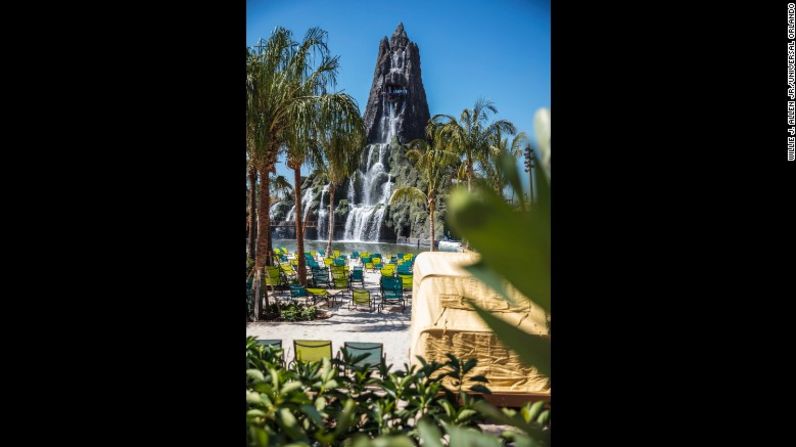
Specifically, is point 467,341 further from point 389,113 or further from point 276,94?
point 389,113

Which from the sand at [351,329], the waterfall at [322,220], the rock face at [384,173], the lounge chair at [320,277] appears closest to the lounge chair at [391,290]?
the sand at [351,329]

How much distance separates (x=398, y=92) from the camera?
71750 mm

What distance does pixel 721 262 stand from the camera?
1.34 m

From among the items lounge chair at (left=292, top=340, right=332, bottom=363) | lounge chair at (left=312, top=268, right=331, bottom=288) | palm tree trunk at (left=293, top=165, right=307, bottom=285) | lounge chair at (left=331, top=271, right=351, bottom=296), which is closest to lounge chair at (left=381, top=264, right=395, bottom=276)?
lounge chair at (left=331, top=271, right=351, bottom=296)

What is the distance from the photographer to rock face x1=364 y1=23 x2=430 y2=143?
69.6 m

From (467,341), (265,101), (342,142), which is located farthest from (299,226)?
(467,341)

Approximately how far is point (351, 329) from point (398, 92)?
66.0 meters

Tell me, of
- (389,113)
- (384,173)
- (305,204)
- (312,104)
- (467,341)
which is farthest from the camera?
(389,113)

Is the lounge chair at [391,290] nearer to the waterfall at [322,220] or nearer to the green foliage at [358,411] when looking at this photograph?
the green foliage at [358,411]

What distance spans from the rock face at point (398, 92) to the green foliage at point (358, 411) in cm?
6592

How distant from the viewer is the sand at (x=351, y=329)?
8.66 metres

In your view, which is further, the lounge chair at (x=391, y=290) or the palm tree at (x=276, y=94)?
the lounge chair at (x=391, y=290)
